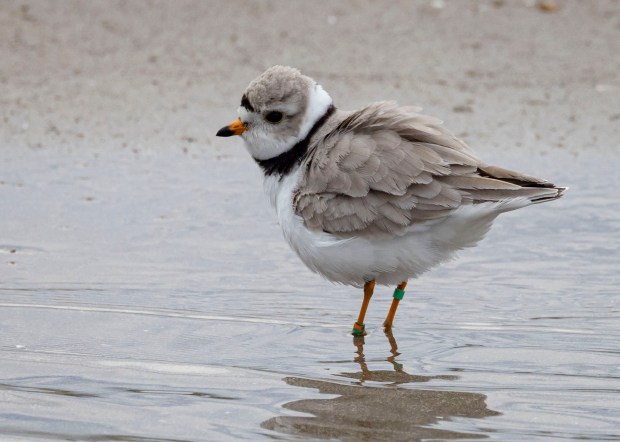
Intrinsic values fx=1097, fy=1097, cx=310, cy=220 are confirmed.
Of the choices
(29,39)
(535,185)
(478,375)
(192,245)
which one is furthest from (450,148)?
(29,39)

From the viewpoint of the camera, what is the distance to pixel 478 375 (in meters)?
5.09

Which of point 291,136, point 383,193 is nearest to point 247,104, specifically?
point 291,136

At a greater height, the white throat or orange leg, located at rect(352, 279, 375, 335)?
the white throat

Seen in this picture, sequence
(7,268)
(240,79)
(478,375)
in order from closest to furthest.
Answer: (478,375), (7,268), (240,79)

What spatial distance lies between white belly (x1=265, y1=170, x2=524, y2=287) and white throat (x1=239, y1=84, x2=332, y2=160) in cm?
37

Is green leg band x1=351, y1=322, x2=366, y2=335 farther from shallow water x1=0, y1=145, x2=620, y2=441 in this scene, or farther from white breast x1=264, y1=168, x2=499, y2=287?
white breast x1=264, y1=168, x2=499, y2=287

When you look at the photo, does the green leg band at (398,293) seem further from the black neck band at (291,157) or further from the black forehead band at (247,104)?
the black forehead band at (247,104)

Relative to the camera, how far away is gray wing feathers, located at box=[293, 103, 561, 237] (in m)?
5.29

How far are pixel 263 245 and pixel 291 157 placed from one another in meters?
1.16

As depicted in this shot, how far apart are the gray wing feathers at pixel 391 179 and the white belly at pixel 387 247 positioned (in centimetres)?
6

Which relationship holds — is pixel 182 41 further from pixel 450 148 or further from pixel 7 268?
pixel 450 148

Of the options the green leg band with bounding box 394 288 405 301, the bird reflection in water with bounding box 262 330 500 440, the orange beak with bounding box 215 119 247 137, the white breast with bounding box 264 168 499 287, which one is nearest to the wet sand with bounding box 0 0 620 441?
the bird reflection in water with bounding box 262 330 500 440

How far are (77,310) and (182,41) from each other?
4919 millimetres

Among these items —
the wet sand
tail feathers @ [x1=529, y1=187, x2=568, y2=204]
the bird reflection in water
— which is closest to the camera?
the bird reflection in water
